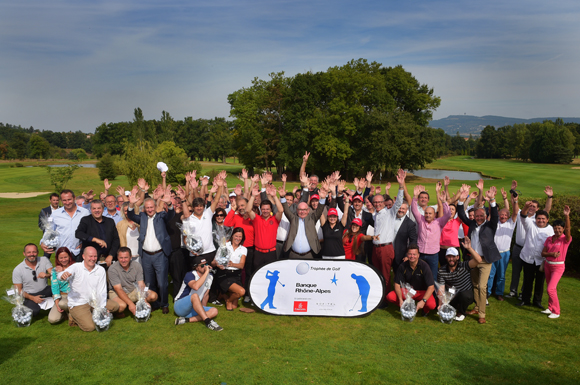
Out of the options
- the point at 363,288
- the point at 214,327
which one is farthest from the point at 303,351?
the point at 363,288

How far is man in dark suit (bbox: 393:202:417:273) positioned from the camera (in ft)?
24.4

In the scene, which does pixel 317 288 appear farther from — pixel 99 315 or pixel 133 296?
pixel 99 315

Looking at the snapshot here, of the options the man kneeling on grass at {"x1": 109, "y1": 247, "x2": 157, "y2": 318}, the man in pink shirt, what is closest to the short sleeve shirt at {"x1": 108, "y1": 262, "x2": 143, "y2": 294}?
the man kneeling on grass at {"x1": 109, "y1": 247, "x2": 157, "y2": 318}

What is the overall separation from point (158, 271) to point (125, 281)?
617mm

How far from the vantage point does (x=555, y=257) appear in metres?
7.16

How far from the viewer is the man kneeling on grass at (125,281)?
22.7 feet

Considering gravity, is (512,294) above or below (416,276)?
below

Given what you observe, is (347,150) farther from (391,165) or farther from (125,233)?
(125,233)

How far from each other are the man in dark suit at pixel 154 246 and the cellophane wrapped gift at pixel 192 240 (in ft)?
1.45

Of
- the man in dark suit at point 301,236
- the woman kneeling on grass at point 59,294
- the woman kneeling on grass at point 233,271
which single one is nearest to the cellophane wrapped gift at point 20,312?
the woman kneeling on grass at point 59,294

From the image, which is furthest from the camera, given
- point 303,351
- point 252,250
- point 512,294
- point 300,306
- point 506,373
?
point 512,294

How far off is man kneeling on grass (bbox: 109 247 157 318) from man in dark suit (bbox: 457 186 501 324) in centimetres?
632

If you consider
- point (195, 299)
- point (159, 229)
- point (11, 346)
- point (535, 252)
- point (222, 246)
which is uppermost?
point (159, 229)

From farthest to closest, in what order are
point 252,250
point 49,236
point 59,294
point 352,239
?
point 252,250
point 352,239
point 49,236
point 59,294
